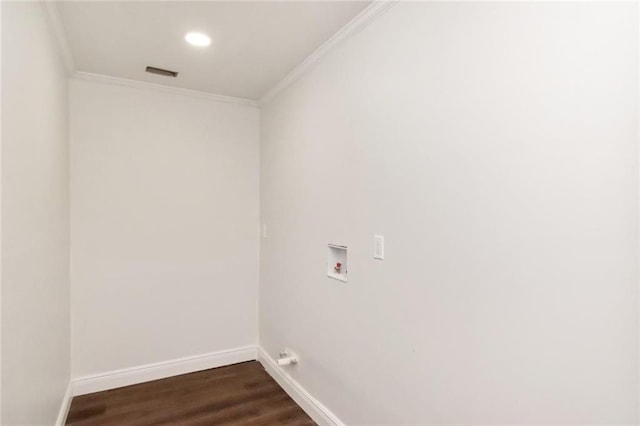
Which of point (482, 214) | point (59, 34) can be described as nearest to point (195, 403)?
point (482, 214)

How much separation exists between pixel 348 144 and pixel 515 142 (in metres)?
1.00

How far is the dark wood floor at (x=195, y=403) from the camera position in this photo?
7.84 ft

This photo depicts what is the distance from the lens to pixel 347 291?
2086mm

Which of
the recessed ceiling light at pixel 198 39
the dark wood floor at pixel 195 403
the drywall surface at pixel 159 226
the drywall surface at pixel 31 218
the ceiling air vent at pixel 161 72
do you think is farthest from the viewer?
the drywall surface at pixel 159 226

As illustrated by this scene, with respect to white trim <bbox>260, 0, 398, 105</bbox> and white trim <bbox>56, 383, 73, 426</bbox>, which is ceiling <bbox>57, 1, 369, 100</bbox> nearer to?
white trim <bbox>260, 0, 398, 105</bbox>

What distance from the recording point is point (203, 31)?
2.08 metres

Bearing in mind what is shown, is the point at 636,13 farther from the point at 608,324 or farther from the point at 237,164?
the point at 237,164

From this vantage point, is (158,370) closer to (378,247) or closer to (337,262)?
(337,262)

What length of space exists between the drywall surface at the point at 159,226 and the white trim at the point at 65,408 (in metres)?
0.17

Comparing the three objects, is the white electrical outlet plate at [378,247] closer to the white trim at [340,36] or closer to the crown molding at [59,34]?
the white trim at [340,36]

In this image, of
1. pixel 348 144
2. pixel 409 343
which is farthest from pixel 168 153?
pixel 409 343

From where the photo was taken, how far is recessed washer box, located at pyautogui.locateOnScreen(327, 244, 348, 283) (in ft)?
7.07

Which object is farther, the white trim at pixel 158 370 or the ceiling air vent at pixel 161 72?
the white trim at pixel 158 370

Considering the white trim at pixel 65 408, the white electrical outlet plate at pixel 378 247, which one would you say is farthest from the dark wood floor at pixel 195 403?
the white electrical outlet plate at pixel 378 247
